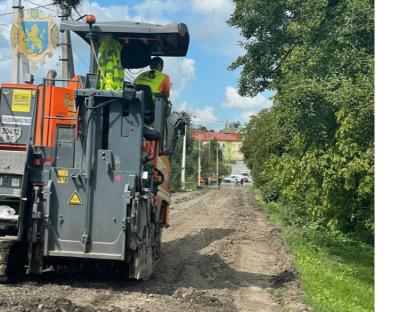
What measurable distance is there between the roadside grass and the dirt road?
1.09 ft

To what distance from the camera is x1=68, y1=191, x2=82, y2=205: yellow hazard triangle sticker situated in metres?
7.68

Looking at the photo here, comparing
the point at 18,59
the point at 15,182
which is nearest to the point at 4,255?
the point at 15,182

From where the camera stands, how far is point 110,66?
8.38 m

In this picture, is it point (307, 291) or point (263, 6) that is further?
point (263, 6)

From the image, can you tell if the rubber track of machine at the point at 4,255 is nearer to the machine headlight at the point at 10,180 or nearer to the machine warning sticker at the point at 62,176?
the machine headlight at the point at 10,180

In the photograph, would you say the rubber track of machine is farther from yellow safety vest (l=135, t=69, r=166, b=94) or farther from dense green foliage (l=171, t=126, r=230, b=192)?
dense green foliage (l=171, t=126, r=230, b=192)

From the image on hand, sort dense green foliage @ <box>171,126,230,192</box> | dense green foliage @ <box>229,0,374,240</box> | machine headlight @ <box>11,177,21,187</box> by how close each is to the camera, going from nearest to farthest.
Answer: machine headlight @ <box>11,177,21,187</box>
dense green foliage @ <box>229,0,374,240</box>
dense green foliage @ <box>171,126,230,192</box>

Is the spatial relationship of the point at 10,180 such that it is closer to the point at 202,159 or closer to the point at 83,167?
the point at 83,167

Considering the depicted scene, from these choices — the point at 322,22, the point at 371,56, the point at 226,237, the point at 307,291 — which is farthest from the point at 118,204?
the point at 226,237

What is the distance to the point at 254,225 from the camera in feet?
69.7

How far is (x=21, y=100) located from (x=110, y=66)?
5.11 ft

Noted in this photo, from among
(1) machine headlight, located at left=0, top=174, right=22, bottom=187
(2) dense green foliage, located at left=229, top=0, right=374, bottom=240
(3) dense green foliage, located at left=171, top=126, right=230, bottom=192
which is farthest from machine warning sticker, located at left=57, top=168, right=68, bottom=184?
(3) dense green foliage, located at left=171, top=126, right=230, bottom=192

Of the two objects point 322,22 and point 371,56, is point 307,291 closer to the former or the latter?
point 371,56

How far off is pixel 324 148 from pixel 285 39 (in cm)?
467
